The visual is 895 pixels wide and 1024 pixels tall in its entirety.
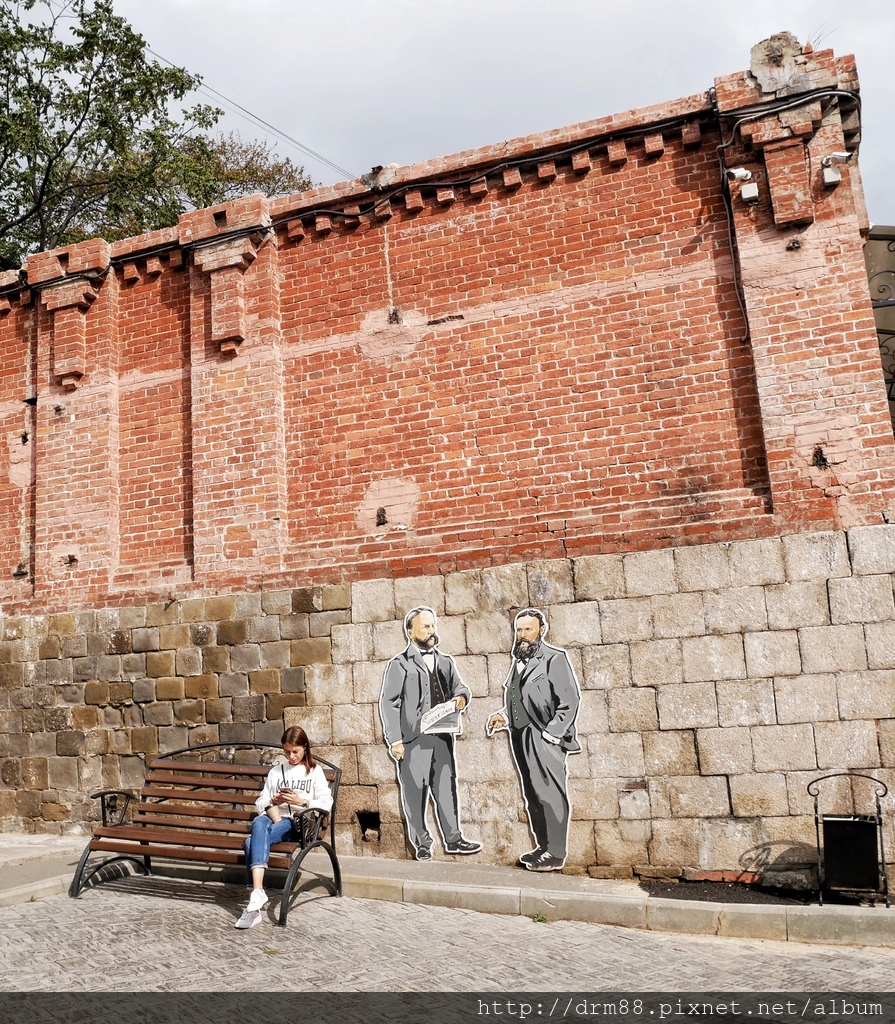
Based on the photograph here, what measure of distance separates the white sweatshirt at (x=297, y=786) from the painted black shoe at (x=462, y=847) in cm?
137

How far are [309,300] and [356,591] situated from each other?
318 centimetres

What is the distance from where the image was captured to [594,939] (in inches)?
243

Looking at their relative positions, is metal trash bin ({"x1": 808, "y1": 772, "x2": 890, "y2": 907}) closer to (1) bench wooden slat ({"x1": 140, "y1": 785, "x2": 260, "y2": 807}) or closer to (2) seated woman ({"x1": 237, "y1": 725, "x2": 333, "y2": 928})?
(2) seated woman ({"x1": 237, "y1": 725, "x2": 333, "y2": 928})

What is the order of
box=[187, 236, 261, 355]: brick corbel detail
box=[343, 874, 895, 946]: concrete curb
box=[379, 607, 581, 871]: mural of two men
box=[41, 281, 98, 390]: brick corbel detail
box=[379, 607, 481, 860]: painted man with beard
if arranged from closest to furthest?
1. box=[343, 874, 895, 946]: concrete curb
2. box=[379, 607, 581, 871]: mural of two men
3. box=[379, 607, 481, 860]: painted man with beard
4. box=[187, 236, 261, 355]: brick corbel detail
5. box=[41, 281, 98, 390]: brick corbel detail

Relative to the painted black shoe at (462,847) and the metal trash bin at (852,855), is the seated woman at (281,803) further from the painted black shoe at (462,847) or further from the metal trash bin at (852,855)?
the metal trash bin at (852,855)

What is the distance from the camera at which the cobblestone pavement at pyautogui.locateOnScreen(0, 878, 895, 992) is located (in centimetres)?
520

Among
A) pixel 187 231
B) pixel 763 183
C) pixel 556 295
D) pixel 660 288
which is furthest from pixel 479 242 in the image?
pixel 187 231

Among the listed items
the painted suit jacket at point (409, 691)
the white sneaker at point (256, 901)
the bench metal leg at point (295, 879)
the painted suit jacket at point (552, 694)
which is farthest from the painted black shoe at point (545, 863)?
the white sneaker at point (256, 901)

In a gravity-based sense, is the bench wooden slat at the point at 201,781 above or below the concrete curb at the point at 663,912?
above

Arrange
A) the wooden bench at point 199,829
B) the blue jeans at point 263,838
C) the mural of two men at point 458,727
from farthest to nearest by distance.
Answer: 1. the mural of two men at point 458,727
2. the wooden bench at point 199,829
3. the blue jeans at point 263,838

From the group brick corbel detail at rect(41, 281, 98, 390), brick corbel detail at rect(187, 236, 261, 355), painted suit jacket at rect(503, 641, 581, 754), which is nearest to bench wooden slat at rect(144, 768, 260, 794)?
painted suit jacket at rect(503, 641, 581, 754)

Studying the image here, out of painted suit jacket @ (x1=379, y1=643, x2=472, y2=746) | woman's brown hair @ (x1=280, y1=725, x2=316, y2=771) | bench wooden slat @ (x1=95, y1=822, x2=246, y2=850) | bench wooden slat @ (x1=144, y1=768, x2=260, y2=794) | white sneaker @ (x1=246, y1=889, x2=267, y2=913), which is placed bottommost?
white sneaker @ (x1=246, y1=889, x2=267, y2=913)

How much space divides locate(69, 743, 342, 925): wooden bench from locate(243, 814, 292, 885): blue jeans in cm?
9

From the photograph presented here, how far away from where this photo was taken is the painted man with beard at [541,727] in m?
7.59
